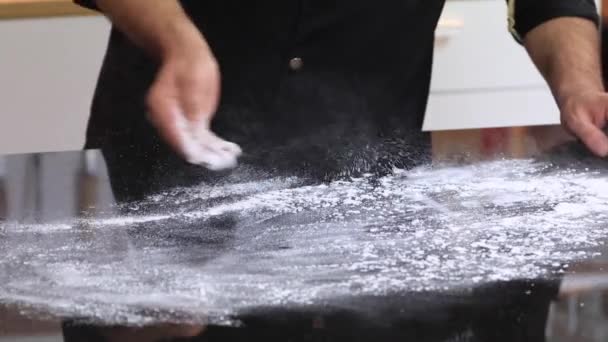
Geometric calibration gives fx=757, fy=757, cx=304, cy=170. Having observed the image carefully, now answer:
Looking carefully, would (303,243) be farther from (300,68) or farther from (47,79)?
(47,79)

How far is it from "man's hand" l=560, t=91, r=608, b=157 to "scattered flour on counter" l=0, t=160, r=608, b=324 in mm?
86

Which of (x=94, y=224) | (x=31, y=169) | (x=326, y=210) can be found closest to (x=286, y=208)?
(x=326, y=210)

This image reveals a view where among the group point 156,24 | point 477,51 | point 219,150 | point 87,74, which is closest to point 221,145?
point 219,150

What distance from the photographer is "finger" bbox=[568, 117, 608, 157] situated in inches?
26.0

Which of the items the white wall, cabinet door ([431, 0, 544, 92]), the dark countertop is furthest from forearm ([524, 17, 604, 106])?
the white wall

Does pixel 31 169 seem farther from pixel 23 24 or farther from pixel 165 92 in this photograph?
pixel 23 24

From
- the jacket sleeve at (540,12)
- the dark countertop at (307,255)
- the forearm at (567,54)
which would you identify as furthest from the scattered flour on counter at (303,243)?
the jacket sleeve at (540,12)

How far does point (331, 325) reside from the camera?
34cm

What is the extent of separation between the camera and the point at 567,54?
832 mm

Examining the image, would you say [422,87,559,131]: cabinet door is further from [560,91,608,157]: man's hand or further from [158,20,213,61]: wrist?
[158,20,213,61]: wrist

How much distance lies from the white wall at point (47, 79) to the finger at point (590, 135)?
0.85 m

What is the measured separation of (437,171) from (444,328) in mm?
286

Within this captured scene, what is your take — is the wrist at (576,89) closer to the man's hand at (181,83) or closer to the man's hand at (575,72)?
the man's hand at (575,72)

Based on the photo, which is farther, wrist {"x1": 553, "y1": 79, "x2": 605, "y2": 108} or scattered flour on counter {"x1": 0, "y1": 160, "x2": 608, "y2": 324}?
wrist {"x1": 553, "y1": 79, "x2": 605, "y2": 108}
